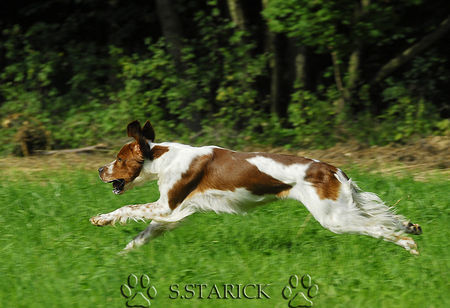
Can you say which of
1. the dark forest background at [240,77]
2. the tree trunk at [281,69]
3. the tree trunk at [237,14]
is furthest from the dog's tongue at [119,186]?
the tree trunk at [237,14]

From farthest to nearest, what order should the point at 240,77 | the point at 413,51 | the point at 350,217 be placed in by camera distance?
the point at 413,51 → the point at 240,77 → the point at 350,217

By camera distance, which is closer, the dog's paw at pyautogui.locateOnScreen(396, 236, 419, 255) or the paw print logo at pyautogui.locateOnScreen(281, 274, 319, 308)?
the paw print logo at pyautogui.locateOnScreen(281, 274, 319, 308)

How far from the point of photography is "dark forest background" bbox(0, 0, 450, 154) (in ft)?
36.1

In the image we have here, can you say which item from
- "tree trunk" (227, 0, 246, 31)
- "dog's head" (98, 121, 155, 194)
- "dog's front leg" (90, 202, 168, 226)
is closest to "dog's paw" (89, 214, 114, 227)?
"dog's front leg" (90, 202, 168, 226)

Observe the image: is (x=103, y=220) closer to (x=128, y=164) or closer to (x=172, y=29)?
(x=128, y=164)

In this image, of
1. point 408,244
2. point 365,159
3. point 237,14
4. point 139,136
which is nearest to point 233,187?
point 139,136

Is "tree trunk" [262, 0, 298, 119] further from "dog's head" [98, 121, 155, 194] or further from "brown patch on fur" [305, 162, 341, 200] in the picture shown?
"brown patch on fur" [305, 162, 341, 200]

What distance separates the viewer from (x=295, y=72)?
12.4 m

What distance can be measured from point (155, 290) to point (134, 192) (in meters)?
3.10

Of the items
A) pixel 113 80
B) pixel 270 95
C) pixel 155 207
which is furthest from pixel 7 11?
pixel 155 207

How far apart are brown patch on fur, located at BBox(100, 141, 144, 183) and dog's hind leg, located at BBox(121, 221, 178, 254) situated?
488 mm

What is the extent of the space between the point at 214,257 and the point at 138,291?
3.10 ft

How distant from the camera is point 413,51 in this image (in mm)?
11984

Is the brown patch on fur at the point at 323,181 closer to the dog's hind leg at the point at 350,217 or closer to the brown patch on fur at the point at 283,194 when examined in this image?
the dog's hind leg at the point at 350,217
